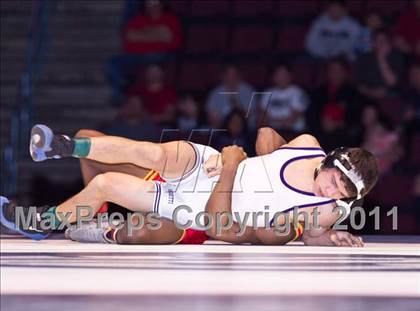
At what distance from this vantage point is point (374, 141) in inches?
288

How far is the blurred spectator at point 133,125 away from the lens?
314 inches

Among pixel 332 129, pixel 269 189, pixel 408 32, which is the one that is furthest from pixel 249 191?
pixel 408 32

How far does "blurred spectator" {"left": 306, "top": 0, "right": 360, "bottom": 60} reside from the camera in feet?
27.8

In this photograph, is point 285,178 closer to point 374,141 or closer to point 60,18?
point 374,141

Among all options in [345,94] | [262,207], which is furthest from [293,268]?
[345,94]

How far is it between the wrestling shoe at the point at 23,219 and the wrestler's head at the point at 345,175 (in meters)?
1.34

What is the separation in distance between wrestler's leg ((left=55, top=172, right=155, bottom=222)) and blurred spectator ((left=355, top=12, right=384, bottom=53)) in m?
4.05

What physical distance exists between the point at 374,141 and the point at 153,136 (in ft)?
5.85

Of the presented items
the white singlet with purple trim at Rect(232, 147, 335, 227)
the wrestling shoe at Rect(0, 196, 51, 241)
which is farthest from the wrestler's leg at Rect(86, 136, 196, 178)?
the wrestling shoe at Rect(0, 196, 51, 241)

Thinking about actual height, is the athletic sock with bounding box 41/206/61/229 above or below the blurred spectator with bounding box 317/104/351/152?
below

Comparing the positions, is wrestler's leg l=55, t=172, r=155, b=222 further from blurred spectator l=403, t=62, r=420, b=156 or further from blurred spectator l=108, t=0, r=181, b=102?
blurred spectator l=108, t=0, r=181, b=102

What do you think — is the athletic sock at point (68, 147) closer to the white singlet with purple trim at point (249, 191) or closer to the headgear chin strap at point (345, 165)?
the white singlet with purple trim at point (249, 191)

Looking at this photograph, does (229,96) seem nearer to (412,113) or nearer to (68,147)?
(412,113)

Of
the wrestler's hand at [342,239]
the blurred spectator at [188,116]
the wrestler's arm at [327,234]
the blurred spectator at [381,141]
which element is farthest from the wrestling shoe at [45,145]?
the blurred spectator at [188,116]
